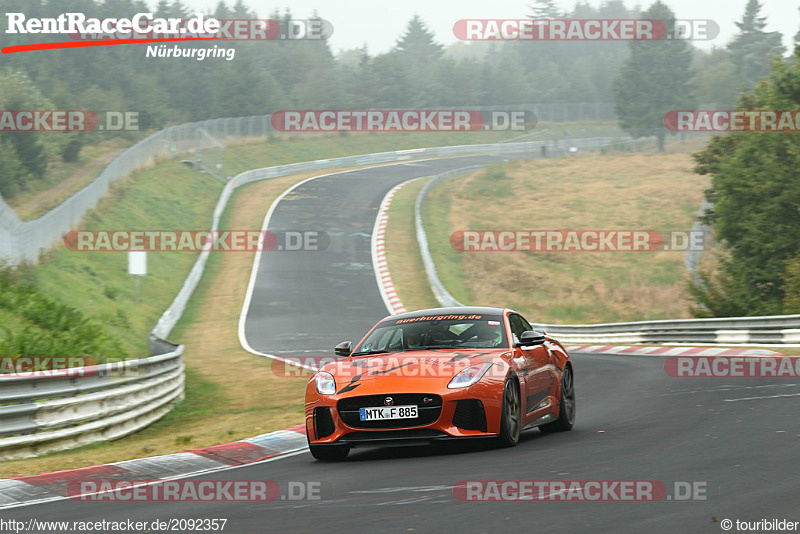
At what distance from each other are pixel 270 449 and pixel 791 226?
2741 centimetres

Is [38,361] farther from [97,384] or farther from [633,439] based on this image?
[633,439]

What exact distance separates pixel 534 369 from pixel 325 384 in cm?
218

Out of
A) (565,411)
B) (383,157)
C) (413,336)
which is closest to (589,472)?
(413,336)

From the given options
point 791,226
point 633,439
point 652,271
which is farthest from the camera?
point 652,271

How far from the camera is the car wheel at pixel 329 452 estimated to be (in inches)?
386

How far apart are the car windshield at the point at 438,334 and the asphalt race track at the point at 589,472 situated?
987mm

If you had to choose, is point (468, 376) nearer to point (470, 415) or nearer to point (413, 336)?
point (470, 415)

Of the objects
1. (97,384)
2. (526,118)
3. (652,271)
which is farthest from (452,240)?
(526,118)

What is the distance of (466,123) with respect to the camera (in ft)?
326

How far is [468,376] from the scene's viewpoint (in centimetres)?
962

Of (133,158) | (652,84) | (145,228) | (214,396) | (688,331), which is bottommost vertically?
(688,331)

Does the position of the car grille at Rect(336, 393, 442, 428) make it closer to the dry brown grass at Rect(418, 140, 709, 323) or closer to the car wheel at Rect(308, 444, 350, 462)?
the car wheel at Rect(308, 444, 350, 462)

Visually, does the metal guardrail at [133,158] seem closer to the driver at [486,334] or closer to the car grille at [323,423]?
the driver at [486,334]

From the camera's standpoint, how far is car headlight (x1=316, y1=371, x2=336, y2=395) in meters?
9.80
